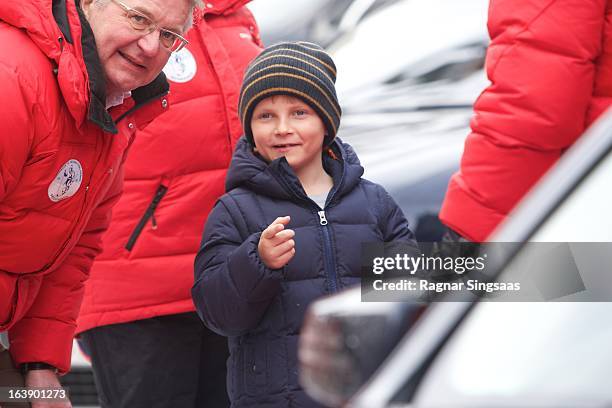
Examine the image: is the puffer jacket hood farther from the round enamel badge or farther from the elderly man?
the round enamel badge

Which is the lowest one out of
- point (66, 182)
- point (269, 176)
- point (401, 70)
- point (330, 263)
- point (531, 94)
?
point (401, 70)

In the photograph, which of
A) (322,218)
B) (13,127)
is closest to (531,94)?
(322,218)

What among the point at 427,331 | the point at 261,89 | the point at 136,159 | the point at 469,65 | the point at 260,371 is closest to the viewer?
the point at 427,331

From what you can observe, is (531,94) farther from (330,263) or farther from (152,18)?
(152,18)

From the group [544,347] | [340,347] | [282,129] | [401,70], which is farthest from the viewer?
[401,70]

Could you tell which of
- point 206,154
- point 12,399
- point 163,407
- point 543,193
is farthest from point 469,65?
point 543,193

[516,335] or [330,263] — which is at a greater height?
[516,335]

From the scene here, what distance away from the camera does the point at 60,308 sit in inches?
114

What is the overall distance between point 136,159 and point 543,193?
6.09 ft

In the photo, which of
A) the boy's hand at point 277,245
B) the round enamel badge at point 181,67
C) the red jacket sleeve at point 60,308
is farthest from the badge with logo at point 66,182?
the round enamel badge at point 181,67

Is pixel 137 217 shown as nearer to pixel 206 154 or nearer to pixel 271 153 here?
pixel 206 154

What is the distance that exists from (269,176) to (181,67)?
586mm

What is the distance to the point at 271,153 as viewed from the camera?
291cm

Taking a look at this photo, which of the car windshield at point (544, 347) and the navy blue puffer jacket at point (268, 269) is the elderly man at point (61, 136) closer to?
the navy blue puffer jacket at point (268, 269)
